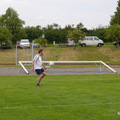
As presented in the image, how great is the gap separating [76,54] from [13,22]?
15.1 metres

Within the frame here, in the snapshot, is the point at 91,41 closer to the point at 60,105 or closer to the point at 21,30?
the point at 21,30

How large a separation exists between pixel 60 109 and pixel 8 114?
58.2 inches

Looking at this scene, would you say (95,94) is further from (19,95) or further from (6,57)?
(6,57)

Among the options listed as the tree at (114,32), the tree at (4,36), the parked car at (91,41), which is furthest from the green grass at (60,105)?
the parked car at (91,41)

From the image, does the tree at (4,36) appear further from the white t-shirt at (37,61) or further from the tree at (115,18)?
the white t-shirt at (37,61)

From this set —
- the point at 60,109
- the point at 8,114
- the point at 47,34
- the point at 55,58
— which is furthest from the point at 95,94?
the point at 47,34

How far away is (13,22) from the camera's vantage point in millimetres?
52719

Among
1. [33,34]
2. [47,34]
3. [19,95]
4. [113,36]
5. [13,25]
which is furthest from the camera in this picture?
[33,34]

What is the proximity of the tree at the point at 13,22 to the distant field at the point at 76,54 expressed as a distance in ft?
26.8

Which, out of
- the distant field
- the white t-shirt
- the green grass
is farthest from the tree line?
the green grass

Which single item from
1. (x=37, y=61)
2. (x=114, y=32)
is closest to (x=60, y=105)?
(x=37, y=61)

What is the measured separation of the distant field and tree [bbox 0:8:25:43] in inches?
321

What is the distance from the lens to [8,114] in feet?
25.2

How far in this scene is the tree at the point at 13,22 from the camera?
52562 mm
